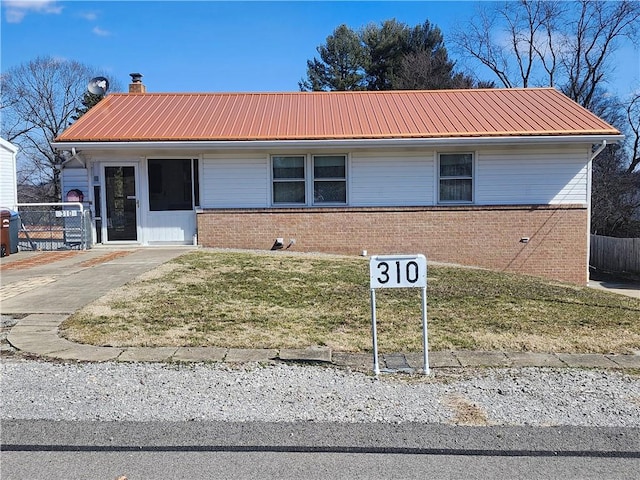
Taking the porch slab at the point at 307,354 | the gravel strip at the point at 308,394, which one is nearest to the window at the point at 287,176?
the porch slab at the point at 307,354

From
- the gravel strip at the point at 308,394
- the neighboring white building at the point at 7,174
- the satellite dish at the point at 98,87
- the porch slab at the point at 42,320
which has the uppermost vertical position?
the satellite dish at the point at 98,87

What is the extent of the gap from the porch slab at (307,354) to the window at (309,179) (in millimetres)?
9672

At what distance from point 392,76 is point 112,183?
28736 millimetres

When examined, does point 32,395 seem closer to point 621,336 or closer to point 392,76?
point 621,336

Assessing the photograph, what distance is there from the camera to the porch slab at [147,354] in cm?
579

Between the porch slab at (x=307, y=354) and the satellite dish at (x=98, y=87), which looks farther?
the satellite dish at (x=98, y=87)

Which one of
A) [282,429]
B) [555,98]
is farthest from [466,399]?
[555,98]

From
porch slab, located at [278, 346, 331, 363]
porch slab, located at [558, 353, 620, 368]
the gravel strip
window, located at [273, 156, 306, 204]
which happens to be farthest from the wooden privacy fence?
porch slab, located at [278, 346, 331, 363]

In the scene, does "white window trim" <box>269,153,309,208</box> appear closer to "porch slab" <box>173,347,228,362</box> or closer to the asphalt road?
"porch slab" <box>173,347,228,362</box>

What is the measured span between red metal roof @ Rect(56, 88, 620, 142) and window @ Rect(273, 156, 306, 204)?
77 centimetres

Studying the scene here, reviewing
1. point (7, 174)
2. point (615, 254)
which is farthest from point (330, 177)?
point (7, 174)

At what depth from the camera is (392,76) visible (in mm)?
40062

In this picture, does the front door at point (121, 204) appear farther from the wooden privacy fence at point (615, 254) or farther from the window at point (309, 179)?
the wooden privacy fence at point (615, 254)

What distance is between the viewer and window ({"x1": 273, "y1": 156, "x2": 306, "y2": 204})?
1564 centimetres
